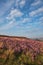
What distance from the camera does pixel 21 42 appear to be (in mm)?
19391

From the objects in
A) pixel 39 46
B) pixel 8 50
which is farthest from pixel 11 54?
pixel 39 46

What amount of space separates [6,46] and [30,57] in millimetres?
3319

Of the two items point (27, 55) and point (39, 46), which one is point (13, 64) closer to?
point (27, 55)

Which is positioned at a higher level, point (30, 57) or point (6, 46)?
point (6, 46)

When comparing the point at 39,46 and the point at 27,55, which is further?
the point at 39,46

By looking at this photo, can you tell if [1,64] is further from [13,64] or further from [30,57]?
[30,57]

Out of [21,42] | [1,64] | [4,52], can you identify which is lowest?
[1,64]

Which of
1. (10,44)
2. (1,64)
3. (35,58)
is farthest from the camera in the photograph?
(10,44)

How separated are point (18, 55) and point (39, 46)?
3.30 metres

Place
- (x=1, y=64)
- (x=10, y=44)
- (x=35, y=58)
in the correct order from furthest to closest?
(x=10, y=44), (x=35, y=58), (x=1, y=64)

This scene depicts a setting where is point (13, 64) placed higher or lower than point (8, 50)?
lower

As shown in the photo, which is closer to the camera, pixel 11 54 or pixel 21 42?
pixel 11 54

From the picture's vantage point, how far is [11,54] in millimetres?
17828

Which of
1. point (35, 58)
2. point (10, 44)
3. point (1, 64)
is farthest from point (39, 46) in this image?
point (1, 64)
